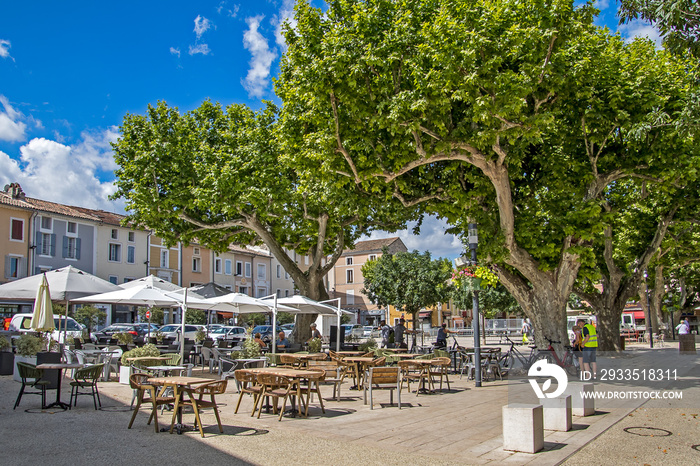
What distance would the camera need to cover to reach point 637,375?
15.0 meters

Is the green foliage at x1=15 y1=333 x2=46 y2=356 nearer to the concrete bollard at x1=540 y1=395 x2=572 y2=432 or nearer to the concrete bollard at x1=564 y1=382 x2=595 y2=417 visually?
the concrete bollard at x1=540 y1=395 x2=572 y2=432

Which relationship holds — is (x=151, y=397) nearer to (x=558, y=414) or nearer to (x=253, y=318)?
(x=558, y=414)

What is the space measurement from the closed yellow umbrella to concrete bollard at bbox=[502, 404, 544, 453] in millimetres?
10983

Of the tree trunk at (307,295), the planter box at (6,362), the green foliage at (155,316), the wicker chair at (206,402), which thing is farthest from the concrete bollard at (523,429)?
the green foliage at (155,316)

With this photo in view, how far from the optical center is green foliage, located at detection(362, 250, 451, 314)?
40406mm

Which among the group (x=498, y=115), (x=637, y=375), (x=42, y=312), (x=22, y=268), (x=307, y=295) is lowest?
(x=637, y=375)

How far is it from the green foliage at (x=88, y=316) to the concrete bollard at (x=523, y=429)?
35.0 meters

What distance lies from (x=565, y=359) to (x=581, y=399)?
6.58 m

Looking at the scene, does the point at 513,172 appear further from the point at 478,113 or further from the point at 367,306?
the point at 367,306

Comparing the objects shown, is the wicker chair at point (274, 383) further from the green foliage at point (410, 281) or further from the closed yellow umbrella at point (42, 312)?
the green foliage at point (410, 281)

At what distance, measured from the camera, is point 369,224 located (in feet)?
76.6

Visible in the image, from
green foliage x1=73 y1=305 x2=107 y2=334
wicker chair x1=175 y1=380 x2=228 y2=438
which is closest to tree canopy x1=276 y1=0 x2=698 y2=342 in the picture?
wicker chair x1=175 y1=380 x2=228 y2=438

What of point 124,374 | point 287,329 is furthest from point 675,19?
point 287,329

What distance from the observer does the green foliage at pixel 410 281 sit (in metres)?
40.4
